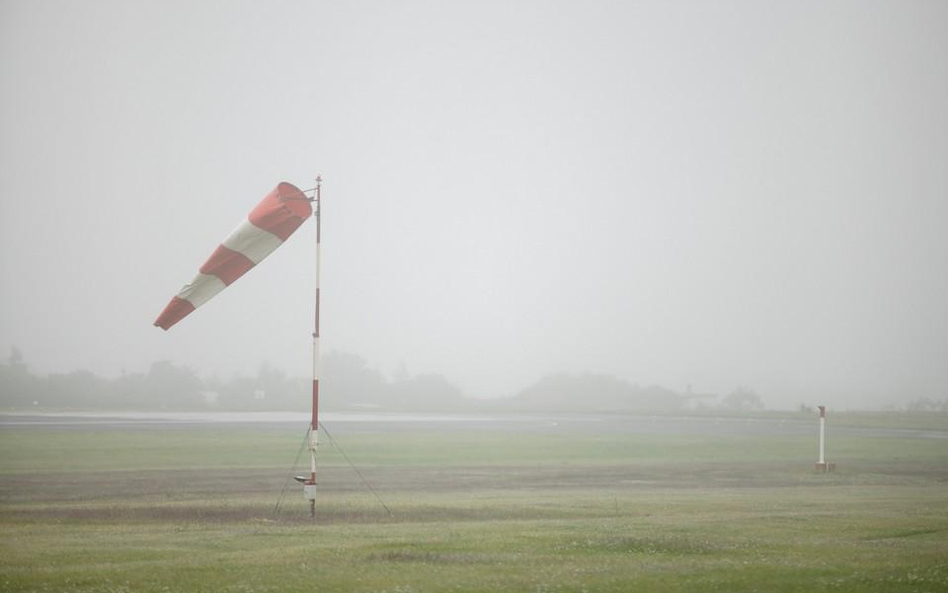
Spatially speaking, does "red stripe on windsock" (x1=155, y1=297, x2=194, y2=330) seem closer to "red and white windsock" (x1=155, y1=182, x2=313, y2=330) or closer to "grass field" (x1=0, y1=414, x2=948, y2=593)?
"red and white windsock" (x1=155, y1=182, x2=313, y2=330)

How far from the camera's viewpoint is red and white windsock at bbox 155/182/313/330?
769 inches

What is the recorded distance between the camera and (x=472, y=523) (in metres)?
19.3

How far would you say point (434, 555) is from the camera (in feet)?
48.3

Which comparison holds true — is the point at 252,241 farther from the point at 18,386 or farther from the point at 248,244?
the point at 18,386

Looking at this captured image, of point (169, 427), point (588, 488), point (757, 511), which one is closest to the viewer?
point (757, 511)

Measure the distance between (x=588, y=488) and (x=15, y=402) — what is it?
101m

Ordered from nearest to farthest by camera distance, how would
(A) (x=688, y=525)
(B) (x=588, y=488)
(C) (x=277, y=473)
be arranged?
(A) (x=688, y=525) → (B) (x=588, y=488) → (C) (x=277, y=473)

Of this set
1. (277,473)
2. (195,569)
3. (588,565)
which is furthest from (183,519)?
(277,473)

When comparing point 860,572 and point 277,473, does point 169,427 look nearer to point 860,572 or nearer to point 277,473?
point 277,473

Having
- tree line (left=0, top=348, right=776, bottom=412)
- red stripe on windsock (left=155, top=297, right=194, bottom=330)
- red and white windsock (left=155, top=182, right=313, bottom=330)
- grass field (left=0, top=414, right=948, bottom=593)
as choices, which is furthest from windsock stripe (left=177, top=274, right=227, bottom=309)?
tree line (left=0, top=348, right=776, bottom=412)

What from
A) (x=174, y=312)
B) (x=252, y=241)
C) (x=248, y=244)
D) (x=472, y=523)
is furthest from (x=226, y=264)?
(x=472, y=523)

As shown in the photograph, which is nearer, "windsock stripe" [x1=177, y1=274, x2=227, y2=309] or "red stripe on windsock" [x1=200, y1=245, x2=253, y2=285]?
"red stripe on windsock" [x1=200, y1=245, x2=253, y2=285]

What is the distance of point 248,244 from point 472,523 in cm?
784

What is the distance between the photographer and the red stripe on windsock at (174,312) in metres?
20.1
